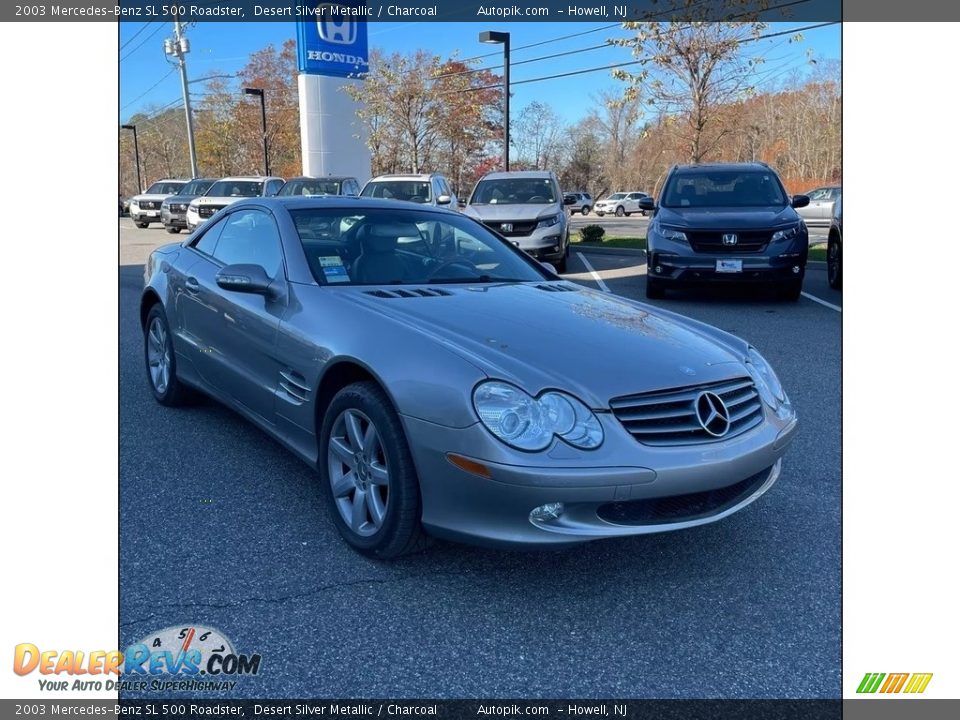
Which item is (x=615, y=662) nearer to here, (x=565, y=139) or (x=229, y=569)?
(x=229, y=569)

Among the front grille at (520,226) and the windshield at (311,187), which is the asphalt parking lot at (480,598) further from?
the windshield at (311,187)

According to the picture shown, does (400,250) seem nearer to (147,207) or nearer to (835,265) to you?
(835,265)

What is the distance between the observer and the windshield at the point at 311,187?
20.3m

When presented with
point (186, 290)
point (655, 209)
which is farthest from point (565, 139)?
point (186, 290)

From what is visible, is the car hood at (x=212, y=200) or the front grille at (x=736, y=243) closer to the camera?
the front grille at (x=736, y=243)

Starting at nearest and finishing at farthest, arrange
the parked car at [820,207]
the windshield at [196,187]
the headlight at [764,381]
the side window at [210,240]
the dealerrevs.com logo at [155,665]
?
1. the dealerrevs.com logo at [155,665]
2. the headlight at [764,381]
3. the side window at [210,240]
4. the windshield at [196,187]
5. the parked car at [820,207]

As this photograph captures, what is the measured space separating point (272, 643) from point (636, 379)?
1535mm

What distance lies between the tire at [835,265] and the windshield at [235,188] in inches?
669

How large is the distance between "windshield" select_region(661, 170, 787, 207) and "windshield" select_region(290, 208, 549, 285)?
21.4ft

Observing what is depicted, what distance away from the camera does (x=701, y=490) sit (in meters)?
2.86

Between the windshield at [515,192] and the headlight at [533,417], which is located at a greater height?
the windshield at [515,192]
